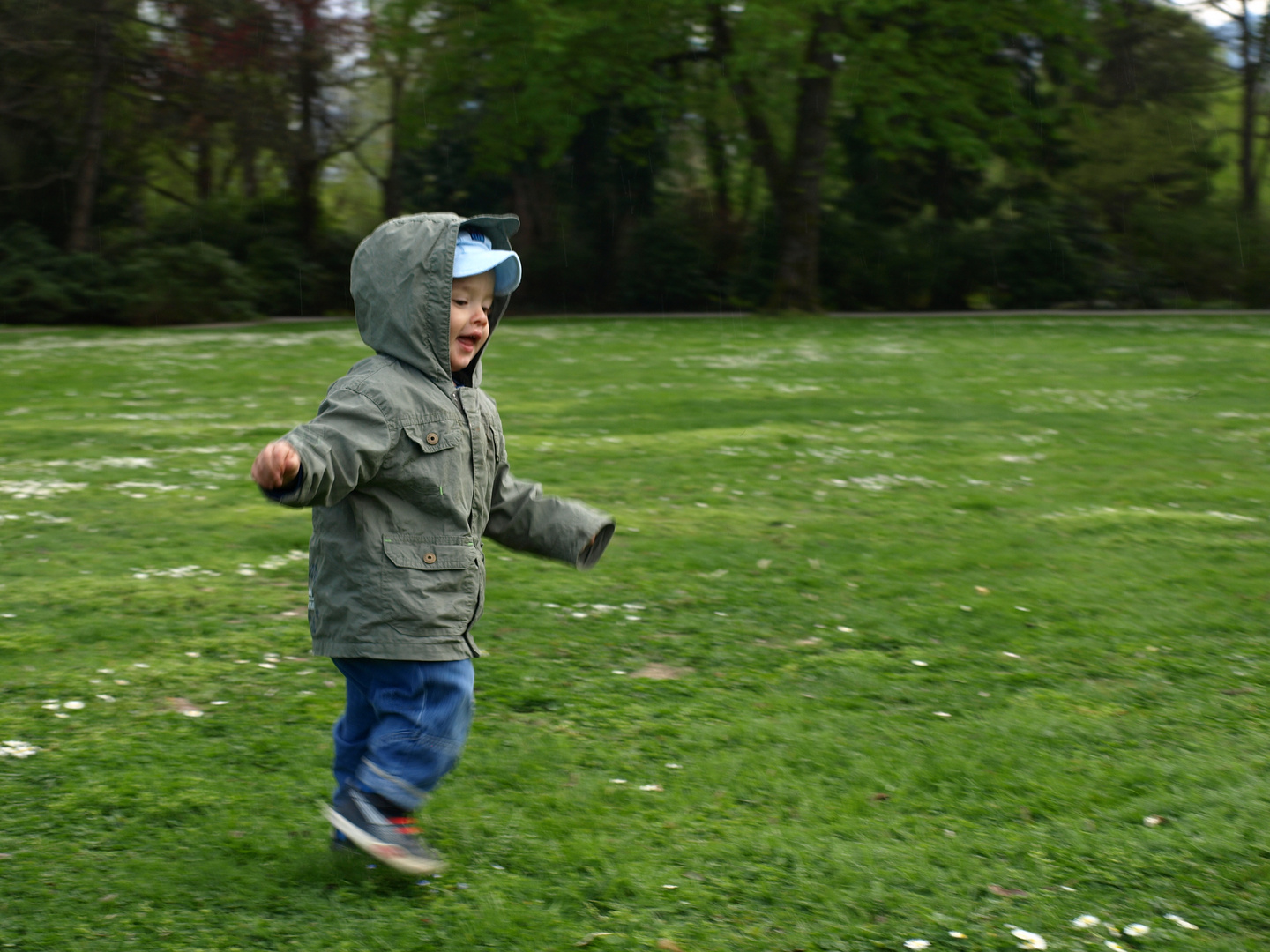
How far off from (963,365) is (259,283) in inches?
674

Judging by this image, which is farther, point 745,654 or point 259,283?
point 259,283

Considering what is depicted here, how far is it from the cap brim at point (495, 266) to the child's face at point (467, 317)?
4 centimetres

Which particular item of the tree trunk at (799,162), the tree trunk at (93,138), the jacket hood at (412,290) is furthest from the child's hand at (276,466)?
the tree trunk at (799,162)

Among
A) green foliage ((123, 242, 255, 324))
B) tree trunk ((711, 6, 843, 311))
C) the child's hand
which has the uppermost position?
tree trunk ((711, 6, 843, 311))

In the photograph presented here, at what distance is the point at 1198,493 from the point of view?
878 centimetres

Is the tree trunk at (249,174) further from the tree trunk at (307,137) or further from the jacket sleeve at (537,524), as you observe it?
the jacket sleeve at (537,524)

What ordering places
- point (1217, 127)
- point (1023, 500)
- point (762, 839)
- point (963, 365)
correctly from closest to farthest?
point (762, 839)
point (1023, 500)
point (963, 365)
point (1217, 127)

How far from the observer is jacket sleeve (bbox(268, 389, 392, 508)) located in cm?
280

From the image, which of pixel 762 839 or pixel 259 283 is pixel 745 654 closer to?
pixel 762 839

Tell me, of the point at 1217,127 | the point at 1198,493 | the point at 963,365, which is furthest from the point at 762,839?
the point at 1217,127

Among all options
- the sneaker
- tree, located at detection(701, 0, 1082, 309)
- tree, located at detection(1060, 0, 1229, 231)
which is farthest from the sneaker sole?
tree, located at detection(1060, 0, 1229, 231)

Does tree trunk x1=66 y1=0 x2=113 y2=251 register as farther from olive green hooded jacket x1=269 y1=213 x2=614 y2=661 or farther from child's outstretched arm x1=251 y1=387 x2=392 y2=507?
child's outstretched arm x1=251 y1=387 x2=392 y2=507

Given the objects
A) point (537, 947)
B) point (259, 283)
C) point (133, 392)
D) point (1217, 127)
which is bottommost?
point (537, 947)

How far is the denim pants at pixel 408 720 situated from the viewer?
318 centimetres
